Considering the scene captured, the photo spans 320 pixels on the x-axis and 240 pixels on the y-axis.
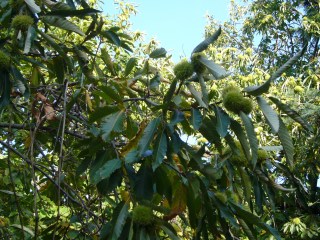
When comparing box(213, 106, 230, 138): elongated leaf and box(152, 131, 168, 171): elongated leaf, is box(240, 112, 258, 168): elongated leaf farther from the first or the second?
box(152, 131, 168, 171): elongated leaf

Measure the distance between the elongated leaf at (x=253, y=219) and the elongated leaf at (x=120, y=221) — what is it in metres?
0.28

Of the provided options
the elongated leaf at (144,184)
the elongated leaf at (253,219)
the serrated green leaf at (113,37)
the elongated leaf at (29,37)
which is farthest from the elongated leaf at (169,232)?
the serrated green leaf at (113,37)

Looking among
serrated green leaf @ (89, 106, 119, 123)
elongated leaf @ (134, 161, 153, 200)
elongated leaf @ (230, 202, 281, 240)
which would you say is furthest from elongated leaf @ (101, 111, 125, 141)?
elongated leaf @ (230, 202, 281, 240)

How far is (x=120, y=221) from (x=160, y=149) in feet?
0.63

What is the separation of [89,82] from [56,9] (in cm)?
33

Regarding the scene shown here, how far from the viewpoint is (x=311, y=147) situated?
414cm

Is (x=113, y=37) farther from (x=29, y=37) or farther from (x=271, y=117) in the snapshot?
(x=271, y=117)

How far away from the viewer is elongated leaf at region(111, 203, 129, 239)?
3.64 ft

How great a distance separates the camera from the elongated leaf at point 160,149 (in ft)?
3.66

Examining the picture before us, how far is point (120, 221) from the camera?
1.14 meters

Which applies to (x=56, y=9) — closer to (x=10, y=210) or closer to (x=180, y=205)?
(x=180, y=205)

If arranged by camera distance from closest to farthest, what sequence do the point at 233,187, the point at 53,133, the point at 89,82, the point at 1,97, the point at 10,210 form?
the point at 1,97
the point at 233,187
the point at 89,82
the point at 53,133
the point at 10,210

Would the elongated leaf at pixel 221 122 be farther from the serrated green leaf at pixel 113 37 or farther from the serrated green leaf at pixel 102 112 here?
the serrated green leaf at pixel 113 37

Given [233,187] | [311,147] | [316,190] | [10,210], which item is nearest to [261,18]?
[316,190]
